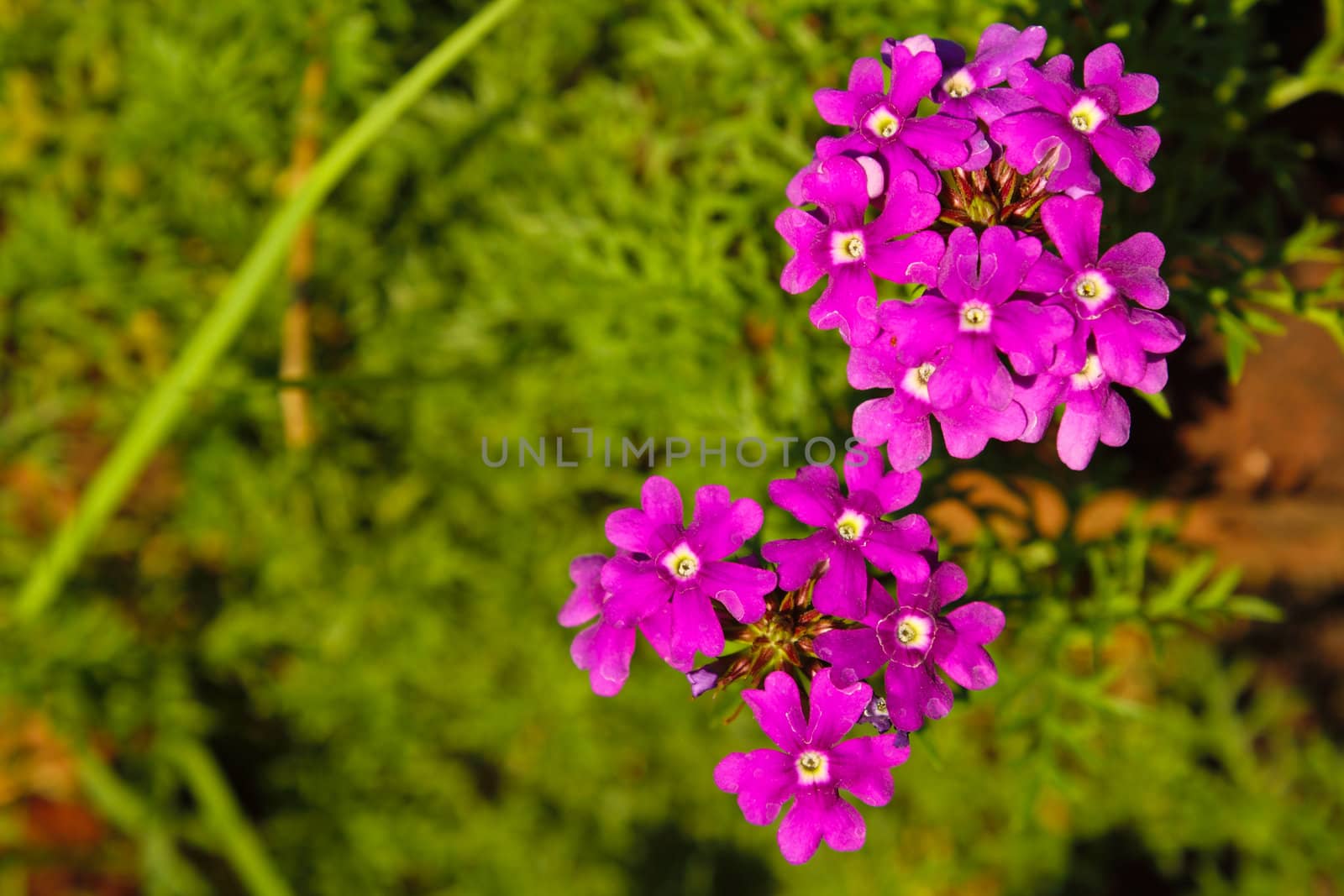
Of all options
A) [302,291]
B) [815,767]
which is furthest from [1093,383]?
[302,291]

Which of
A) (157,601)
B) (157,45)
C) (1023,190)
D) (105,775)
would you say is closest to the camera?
(1023,190)

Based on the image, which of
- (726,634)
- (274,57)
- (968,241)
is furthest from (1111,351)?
(274,57)

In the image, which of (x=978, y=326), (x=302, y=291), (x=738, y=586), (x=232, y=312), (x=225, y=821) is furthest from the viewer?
(x=302, y=291)

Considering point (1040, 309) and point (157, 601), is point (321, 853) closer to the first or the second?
point (157, 601)

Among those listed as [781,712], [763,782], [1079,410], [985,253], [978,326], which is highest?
[985,253]

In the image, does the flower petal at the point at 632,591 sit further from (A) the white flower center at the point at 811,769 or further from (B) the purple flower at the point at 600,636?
(A) the white flower center at the point at 811,769

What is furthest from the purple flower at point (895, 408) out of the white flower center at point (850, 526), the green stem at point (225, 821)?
the green stem at point (225, 821)

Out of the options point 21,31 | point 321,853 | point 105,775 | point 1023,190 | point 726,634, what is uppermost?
point 21,31

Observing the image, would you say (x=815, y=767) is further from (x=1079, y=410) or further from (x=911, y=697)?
(x=1079, y=410)
